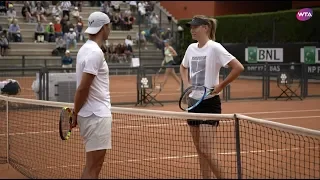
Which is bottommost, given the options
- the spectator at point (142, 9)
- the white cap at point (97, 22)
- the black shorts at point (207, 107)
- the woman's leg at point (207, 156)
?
the woman's leg at point (207, 156)

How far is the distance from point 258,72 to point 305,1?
5.20m

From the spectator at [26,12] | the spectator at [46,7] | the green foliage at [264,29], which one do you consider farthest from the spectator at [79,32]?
Answer: the green foliage at [264,29]

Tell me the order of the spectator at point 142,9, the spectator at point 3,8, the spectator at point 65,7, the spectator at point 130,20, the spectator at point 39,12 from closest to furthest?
the spectator at point 3,8
the spectator at point 39,12
the spectator at point 65,7
the spectator at point 130,20
the spectator at point 142,9

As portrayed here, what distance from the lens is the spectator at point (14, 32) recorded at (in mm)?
31484

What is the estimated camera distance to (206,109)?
20.4 ft

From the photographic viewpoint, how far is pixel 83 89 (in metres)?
5.28

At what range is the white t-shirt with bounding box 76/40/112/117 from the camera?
5270mm

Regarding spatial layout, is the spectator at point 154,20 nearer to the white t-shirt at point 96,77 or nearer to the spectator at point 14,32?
the spectator at point 14,32

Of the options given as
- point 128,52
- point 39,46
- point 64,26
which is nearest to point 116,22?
point 64,26

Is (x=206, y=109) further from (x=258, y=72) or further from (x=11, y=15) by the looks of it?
(x=11, y=15)

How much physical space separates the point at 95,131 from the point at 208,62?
1509 millimetres

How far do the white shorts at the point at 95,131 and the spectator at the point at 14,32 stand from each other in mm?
27075

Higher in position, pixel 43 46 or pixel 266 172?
pixel 43 46

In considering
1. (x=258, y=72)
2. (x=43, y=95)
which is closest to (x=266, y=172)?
(x=43, y=95)
